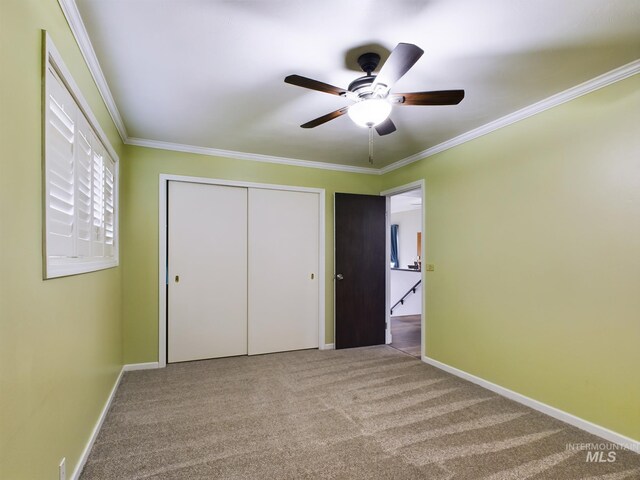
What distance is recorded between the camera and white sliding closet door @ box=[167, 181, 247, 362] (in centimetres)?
378

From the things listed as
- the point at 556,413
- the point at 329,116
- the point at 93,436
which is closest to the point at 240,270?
the point at 93,436

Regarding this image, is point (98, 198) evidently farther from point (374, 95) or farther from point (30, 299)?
point (374, 95)

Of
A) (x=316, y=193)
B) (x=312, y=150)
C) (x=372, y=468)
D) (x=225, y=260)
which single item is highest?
(x=312, y=150)

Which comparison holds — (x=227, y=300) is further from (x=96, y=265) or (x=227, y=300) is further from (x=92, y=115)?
(x=92, y=115)

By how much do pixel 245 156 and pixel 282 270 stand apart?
1.45 meters

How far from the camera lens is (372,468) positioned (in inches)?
77.3

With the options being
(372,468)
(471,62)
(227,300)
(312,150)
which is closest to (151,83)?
(312,150)

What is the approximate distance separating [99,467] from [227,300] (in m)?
2.11

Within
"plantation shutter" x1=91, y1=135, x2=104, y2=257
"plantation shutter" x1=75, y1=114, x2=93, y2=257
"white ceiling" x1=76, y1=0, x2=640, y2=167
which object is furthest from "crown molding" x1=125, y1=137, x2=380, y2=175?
"plantation shutter" x1=75, y1=114, x2=93, y2=257

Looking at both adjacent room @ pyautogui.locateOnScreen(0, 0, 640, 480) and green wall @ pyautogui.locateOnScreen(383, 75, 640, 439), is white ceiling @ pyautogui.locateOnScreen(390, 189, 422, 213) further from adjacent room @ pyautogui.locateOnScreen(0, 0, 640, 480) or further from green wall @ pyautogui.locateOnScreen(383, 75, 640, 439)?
green wall @ pyautogui.locateOnScreen(383, 75, 640, 439)

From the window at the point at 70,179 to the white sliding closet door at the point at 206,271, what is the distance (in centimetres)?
118

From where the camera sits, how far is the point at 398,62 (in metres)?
1.70

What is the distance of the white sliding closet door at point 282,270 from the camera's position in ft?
13.5

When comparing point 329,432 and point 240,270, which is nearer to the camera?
point 329,432
